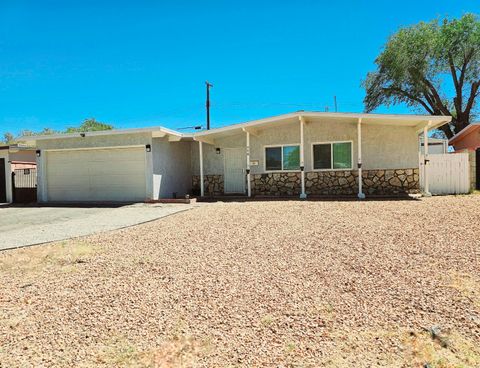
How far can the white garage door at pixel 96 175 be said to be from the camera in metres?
13.4

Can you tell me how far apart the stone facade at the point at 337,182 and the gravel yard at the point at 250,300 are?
677 centimetres

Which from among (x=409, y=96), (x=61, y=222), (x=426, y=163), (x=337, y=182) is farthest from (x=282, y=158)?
(x=409, y=96)

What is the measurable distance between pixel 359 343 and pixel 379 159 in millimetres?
11463

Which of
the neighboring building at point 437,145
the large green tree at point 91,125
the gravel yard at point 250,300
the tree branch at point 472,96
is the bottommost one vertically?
the gravel yard at point 250,300

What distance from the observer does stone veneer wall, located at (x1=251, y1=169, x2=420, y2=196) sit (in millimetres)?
12781

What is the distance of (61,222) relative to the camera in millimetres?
8891

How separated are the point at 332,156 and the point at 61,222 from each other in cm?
998

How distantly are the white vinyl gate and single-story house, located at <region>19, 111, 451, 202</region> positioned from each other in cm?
59

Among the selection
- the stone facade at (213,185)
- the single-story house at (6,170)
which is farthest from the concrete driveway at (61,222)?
the single-story house at (6,170)

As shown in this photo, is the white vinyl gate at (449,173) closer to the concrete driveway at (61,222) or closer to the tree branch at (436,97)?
the concrete driveway at (61,222)

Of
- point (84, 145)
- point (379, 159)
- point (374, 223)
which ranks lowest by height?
point (374, 223)

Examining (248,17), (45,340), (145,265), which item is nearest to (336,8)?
(248,17)

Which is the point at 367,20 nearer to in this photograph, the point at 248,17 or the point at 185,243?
the point at 248,17

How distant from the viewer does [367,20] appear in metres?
18.3
